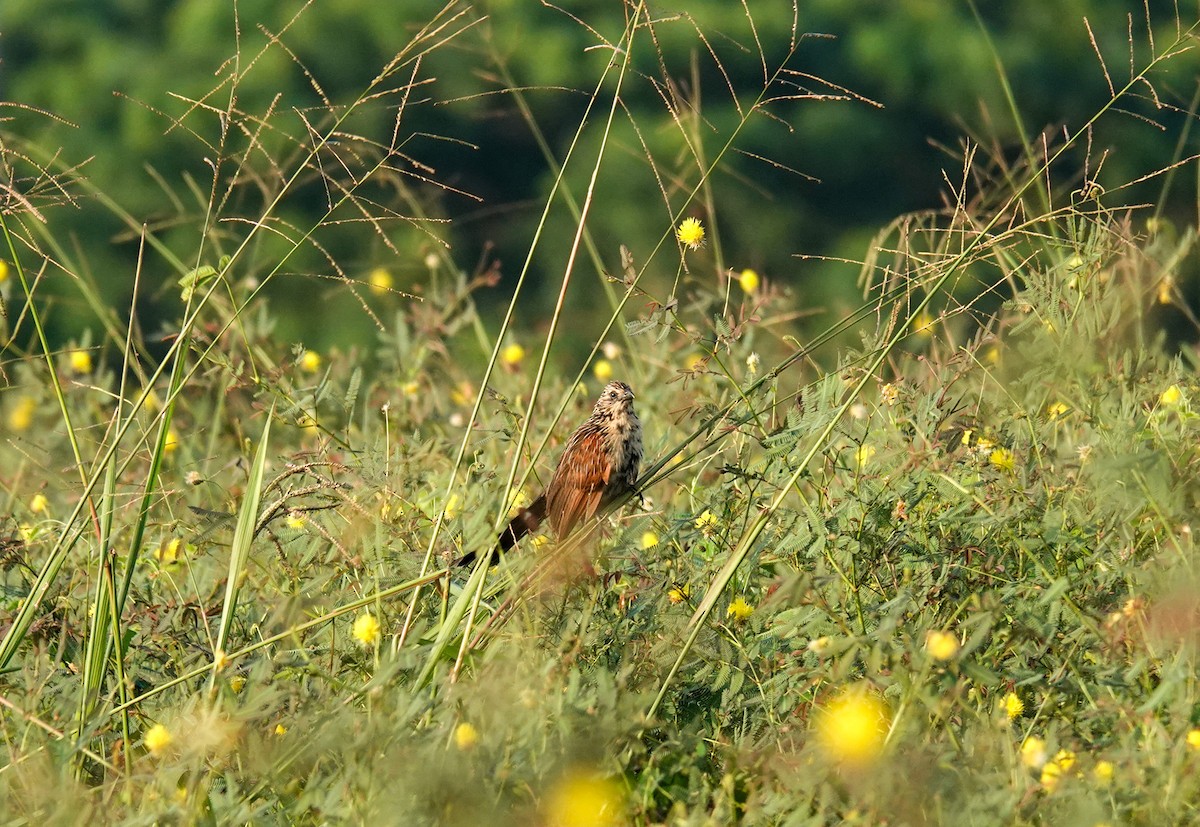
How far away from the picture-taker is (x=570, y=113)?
10898mm

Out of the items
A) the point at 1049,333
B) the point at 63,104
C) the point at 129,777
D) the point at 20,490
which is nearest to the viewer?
the point at 129,777

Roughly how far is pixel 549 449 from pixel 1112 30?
Result: 345 inches

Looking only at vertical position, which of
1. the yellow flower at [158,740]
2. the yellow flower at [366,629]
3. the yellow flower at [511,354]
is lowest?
the yellow flower at [511,354]

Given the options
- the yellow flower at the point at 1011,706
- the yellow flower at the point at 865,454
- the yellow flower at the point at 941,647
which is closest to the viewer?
the yellow flower at the point at 941,647

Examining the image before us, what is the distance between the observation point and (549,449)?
352cm

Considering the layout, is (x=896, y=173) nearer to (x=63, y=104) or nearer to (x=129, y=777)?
(x=63, y=104)

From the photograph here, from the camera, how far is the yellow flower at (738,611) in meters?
2.20

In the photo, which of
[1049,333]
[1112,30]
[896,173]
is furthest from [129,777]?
[1112,30]

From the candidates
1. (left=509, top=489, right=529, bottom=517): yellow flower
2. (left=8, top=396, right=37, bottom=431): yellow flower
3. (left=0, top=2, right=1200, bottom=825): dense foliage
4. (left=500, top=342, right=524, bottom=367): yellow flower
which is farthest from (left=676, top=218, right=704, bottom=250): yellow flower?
(left=8, top=396, right=37, bottom=431): yellow flower

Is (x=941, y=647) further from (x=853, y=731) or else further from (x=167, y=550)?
(x=167, y=550)

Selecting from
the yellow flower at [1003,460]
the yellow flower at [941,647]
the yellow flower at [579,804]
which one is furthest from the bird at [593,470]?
the yellow flower at [941,647]

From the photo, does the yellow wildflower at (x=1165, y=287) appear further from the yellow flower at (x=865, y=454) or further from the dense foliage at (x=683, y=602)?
the yellow flower at (x=865, y=454)

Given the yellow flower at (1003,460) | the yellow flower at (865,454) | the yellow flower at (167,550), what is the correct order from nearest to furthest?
the yellow flower at (1003,460)
the yellow flower at (865,454)
the yellow flower at (167,550)

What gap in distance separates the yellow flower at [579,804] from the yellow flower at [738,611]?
0.46 meters
